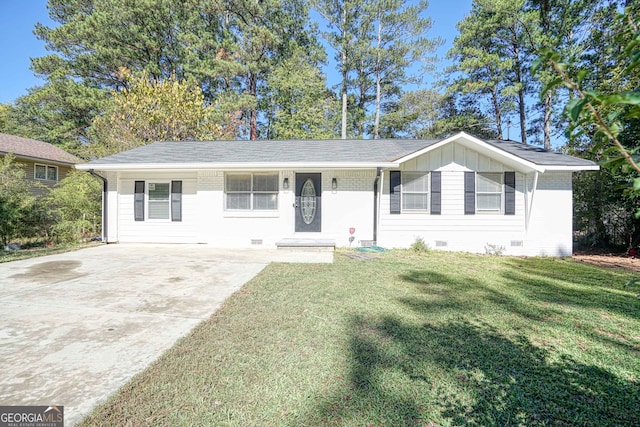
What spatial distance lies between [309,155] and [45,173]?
16561 millimetres

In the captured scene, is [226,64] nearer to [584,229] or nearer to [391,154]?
[391,154]

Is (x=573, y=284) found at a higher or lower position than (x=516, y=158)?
lower

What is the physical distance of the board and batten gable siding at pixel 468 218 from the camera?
8.76 metres

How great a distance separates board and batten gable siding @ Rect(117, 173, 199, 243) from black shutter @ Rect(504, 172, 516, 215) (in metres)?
9.75

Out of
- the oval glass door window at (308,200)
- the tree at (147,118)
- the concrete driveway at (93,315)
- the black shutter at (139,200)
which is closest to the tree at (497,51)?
the oval glass door window at (308,200)

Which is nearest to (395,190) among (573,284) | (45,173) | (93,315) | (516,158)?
(516,158)

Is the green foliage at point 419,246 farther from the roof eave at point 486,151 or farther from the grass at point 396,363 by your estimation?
the grass at point 396,363

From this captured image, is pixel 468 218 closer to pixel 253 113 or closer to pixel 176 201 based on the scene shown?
pixel 176 201

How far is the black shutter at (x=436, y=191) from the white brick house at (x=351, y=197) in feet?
0.10

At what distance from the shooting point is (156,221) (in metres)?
9.77

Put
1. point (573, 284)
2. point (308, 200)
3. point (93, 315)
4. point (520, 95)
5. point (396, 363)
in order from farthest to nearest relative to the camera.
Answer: point (520, 95) < point (308, 200) < point (573, 284) < point (93, 315) < point (396, 363)

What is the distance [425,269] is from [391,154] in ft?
14.5

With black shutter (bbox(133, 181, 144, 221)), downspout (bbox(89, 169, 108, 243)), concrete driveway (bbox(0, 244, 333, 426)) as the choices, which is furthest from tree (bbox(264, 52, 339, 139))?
concrete driveway (bbox(0, 244, 333, 426))

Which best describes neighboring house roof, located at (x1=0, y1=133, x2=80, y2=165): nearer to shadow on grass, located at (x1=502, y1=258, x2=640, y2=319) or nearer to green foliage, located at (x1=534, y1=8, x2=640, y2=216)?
green foliage, located at (x1=534, y1=8, x2=640, y2=216)
